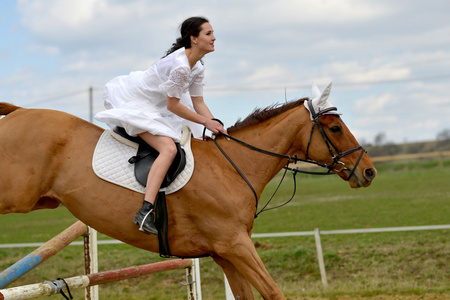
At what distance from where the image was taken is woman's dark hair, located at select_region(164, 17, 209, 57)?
500cm

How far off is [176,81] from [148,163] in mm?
751

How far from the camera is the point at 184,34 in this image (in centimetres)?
509

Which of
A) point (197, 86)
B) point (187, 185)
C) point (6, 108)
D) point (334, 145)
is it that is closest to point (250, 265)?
point (187, 185)

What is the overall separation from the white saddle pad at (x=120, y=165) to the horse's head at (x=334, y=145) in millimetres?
1159

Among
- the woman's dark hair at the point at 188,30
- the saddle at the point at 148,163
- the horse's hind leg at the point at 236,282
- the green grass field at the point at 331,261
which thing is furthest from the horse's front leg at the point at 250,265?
the green grass field at the point at 331,261

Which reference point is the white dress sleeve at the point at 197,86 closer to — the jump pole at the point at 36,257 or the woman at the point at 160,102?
the woman at the point at 160,102

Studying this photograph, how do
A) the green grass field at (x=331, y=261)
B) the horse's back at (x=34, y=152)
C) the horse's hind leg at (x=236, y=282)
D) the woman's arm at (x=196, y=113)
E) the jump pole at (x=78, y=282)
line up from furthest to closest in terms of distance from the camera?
the green grass field at (x=331, y=261), the horse's hind leg at (x=236, y=282), the woman's arm at (x=196, y=113), the horse's back at (x=34, y=152), the jump pole at (x=78, y=282)

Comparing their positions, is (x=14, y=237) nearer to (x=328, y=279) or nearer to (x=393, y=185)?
(x=328, y=279)

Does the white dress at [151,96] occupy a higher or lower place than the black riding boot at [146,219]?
higher

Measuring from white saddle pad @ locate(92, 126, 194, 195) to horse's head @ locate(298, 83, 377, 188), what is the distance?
1159 mm

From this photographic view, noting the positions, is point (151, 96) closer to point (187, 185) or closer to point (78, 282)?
point (187, 185)

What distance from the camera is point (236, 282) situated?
5.12 metres

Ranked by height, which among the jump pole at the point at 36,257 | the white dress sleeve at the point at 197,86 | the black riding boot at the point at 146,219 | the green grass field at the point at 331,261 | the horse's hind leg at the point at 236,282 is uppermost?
the white dress sleeve at the point at 197,86

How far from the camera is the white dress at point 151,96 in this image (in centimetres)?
476
